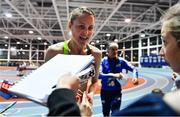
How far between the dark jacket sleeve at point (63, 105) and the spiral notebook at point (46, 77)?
244 millimetres

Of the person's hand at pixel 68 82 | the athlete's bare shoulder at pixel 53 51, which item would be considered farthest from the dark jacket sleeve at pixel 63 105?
the athlete's bare shoulder at pixel 53 51

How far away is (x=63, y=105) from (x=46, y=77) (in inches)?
18.2

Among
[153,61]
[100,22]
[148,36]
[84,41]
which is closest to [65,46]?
[84,41]

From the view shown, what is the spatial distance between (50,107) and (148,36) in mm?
33915

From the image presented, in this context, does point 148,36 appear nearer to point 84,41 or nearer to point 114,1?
point 114,1

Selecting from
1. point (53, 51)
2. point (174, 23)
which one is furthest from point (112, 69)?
point (174, 23)

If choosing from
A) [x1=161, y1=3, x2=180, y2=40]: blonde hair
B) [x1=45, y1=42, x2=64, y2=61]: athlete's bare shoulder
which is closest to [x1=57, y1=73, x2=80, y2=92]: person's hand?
[x1=161, y1=3, x2=180, y2=40]: blonde hair

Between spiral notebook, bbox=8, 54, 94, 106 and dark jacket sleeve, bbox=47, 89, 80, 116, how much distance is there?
0.24 meters

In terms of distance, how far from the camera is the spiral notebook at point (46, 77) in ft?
4.02

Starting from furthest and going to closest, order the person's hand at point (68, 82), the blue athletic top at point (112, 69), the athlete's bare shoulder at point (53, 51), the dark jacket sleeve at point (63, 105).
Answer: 1. the blue athletic top at point (112, 69)
2. the athlete's bare shoulder at point (53, 51)
3. the person's hand at point (68, 82)
4. the dark jacket sleeve at point (63, 105)

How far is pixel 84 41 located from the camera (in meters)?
2.26

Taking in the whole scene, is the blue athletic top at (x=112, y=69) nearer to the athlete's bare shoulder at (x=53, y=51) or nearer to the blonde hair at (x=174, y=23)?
the athlete's bare shoulder at (x=53, y=51)

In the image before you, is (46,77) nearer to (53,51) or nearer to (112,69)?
(53,51)

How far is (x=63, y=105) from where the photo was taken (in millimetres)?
870
